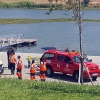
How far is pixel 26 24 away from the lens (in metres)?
94.4

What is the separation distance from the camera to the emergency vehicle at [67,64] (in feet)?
82.1

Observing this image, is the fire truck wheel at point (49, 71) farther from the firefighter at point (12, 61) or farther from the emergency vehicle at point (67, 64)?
the firefighter at point (12, 61)

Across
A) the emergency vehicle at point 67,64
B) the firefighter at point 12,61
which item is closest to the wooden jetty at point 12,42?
the firefighter at point 12,61

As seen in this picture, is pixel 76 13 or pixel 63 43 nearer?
pixel 76 13

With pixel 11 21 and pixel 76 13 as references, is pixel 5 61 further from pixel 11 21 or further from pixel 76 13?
pixel 11 21

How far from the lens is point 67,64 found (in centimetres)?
2572

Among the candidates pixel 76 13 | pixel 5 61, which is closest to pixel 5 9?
pixel 5 61

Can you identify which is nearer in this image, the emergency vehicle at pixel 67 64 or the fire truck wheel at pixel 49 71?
the emergency vehicle at pixel 67 64

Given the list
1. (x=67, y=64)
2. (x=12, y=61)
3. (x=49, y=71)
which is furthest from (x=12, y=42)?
(x=67, y=64)

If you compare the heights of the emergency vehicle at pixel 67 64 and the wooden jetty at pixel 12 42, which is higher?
the emergency vehicle at pixel 67 64

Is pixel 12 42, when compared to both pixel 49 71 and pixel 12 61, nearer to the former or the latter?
pixel 12 61

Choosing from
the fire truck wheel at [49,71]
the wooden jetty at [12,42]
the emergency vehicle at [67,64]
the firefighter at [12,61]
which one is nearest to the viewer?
the emergency vehicle at [67,64]

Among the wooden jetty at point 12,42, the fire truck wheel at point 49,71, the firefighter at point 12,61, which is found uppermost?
the firefighter at point 12,61

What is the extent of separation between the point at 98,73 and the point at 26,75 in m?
4.43
